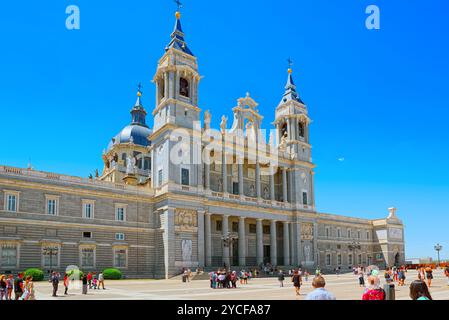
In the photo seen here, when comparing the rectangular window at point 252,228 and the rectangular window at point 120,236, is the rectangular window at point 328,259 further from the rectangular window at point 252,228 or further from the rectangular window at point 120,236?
the rectangular window at point 120,236

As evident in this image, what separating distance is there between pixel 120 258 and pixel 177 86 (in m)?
23.1

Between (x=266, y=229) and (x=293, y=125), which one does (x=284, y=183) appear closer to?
(x=266, y=229)

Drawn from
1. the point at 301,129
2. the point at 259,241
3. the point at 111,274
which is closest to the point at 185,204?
the point at 111,274

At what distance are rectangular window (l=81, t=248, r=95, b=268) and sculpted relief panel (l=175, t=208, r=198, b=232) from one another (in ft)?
33.5

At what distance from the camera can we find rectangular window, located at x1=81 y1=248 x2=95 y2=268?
156ft

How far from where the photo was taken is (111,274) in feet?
149

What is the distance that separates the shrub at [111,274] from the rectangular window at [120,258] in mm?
4121

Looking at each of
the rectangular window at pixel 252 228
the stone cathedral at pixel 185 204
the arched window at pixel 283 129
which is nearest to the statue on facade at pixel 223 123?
the stone cathedral at pixel 185 204

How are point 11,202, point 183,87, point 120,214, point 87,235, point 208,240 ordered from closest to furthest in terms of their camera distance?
point 11,202
point 87,235
point 120,214
point 208,240
point 183,87

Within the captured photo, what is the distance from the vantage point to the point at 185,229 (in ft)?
176

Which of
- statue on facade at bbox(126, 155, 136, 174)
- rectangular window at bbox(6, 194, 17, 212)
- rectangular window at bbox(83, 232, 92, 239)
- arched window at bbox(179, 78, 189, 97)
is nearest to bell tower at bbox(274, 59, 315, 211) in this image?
arched window at bbox(179, 78, 189, 97)

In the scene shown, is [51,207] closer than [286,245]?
Yes

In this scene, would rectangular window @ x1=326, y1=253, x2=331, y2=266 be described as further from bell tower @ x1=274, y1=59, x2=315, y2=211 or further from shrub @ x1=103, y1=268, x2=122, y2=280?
shrub @ x1=103, y1=268, x2=122, y2=280
